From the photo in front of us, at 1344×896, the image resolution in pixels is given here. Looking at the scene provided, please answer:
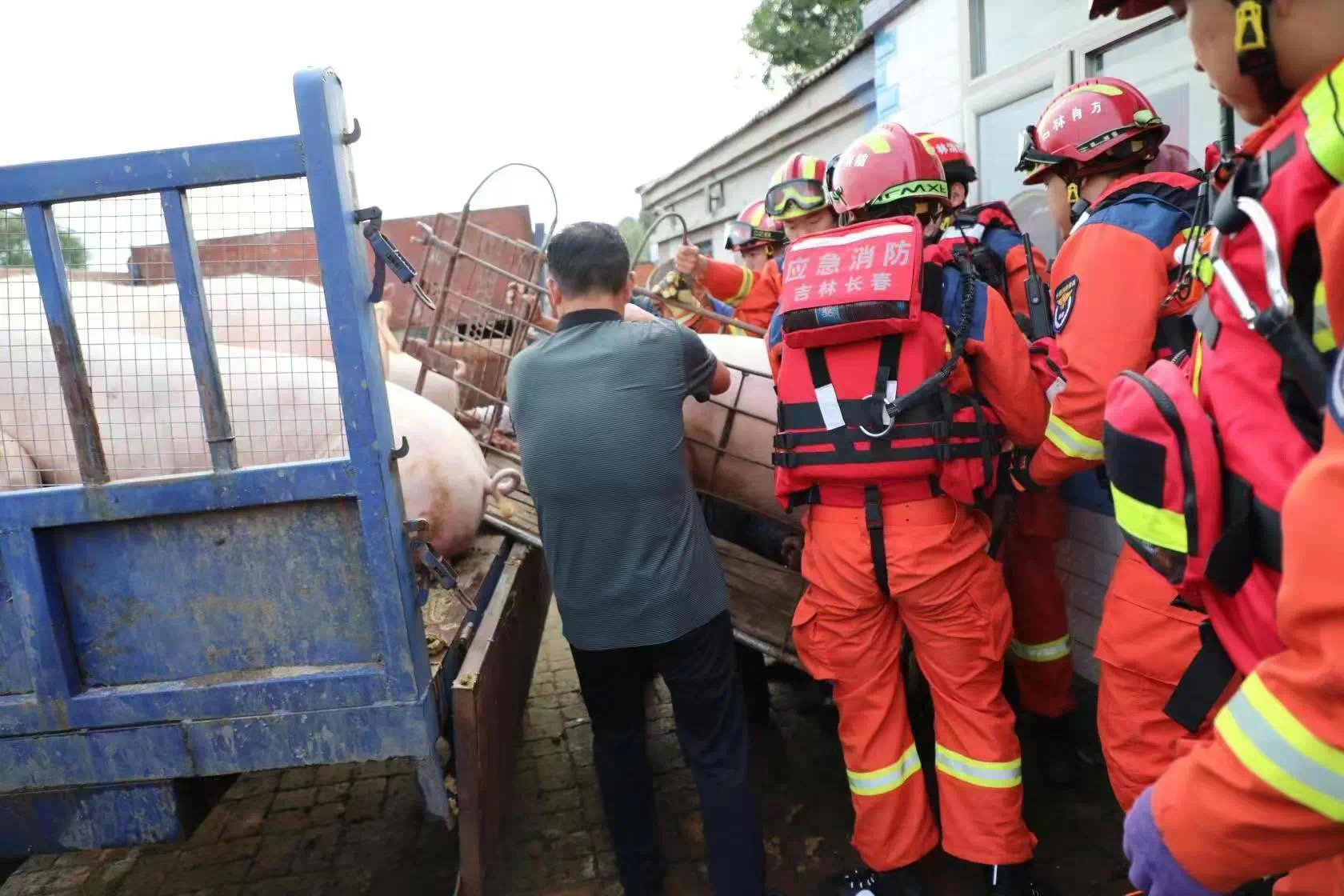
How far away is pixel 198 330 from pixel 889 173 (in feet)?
6.69

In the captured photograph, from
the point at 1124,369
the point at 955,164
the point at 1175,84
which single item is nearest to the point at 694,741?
the point at 1124,369

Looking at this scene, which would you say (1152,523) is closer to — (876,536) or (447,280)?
(876,536)

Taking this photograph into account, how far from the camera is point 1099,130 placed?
265 cm

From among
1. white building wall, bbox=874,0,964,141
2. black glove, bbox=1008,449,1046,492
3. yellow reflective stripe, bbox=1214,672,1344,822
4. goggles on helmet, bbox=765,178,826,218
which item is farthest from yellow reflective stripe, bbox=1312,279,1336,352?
white building wall, bbox=874,0,964,141

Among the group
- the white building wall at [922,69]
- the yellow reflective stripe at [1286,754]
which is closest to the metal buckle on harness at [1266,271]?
the yellow reflective stripe at [1286,754]

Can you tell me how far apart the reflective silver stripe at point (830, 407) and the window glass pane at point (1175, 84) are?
6.29ft

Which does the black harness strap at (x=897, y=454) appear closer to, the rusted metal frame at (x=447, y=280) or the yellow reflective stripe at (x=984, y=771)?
the yellow reflective stripe at (x=984, y=771)

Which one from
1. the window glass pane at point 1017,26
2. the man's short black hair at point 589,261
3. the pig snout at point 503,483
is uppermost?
the window glass pane at point 1017,26

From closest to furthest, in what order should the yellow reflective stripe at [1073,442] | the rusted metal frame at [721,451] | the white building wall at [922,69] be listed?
1. the yellow reflective stripe at [1073,442]
2. the rusted metal frame at [721,451]
3. the white building wall at [922,69]

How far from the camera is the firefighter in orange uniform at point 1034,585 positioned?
3.28 meters

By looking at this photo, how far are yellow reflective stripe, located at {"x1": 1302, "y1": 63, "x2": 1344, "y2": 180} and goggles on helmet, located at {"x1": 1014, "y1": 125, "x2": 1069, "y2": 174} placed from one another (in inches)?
72.7

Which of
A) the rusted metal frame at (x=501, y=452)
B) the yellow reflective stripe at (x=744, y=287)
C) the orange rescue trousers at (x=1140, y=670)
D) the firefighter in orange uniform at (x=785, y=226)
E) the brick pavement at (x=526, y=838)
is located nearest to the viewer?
the orange rescue trousers at (x=1140, y=670)

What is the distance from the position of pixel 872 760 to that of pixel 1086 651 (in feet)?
5.98

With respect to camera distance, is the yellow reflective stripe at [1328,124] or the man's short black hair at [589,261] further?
the man's short black hair at [589,261]
